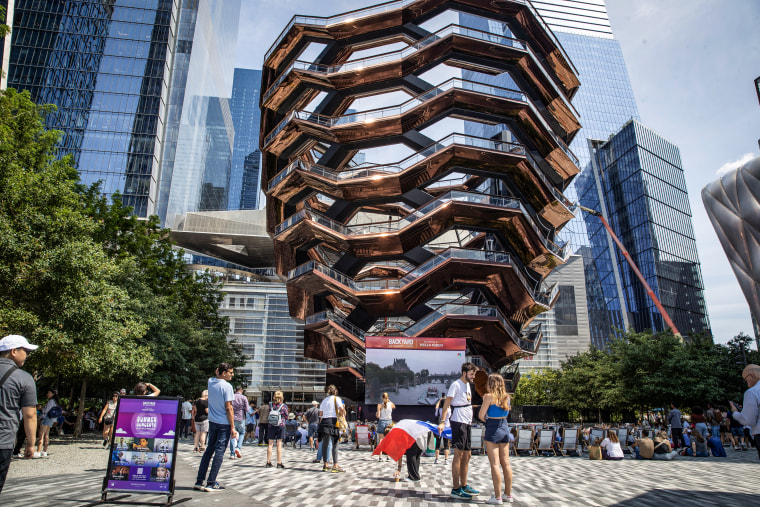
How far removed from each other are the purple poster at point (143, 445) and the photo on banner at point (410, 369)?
1615 centimetres

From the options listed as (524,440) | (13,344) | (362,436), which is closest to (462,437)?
(13,344)

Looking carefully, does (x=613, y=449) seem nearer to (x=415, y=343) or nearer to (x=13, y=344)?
(x=415, y=343)

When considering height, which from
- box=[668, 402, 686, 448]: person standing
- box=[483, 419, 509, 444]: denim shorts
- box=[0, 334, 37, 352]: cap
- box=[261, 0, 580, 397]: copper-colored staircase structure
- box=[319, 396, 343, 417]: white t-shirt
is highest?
box=[261, 0, 580, 397]: copper-colored staircase structure

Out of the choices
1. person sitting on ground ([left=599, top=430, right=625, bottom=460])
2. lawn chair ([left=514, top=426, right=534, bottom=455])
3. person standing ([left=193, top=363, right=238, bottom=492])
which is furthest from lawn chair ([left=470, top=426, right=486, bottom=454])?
person standing ([left=193, top=363, right=238, bottom=492])

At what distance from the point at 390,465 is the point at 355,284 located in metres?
19.8

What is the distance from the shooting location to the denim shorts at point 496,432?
750 centimetres

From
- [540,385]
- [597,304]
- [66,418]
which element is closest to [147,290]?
[66,418]

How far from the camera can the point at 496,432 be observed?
24.6 feet

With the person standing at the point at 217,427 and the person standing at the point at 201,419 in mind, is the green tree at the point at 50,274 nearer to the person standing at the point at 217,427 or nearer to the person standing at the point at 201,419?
the person standing at the point at 201,419

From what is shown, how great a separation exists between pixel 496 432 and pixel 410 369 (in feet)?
52.4

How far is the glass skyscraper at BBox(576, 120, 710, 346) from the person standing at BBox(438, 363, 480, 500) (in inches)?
4402

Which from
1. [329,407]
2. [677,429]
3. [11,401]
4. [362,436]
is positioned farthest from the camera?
[362,436]

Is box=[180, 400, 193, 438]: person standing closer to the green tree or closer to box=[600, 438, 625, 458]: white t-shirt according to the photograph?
the green tree

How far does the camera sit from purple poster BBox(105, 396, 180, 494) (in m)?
6.86
